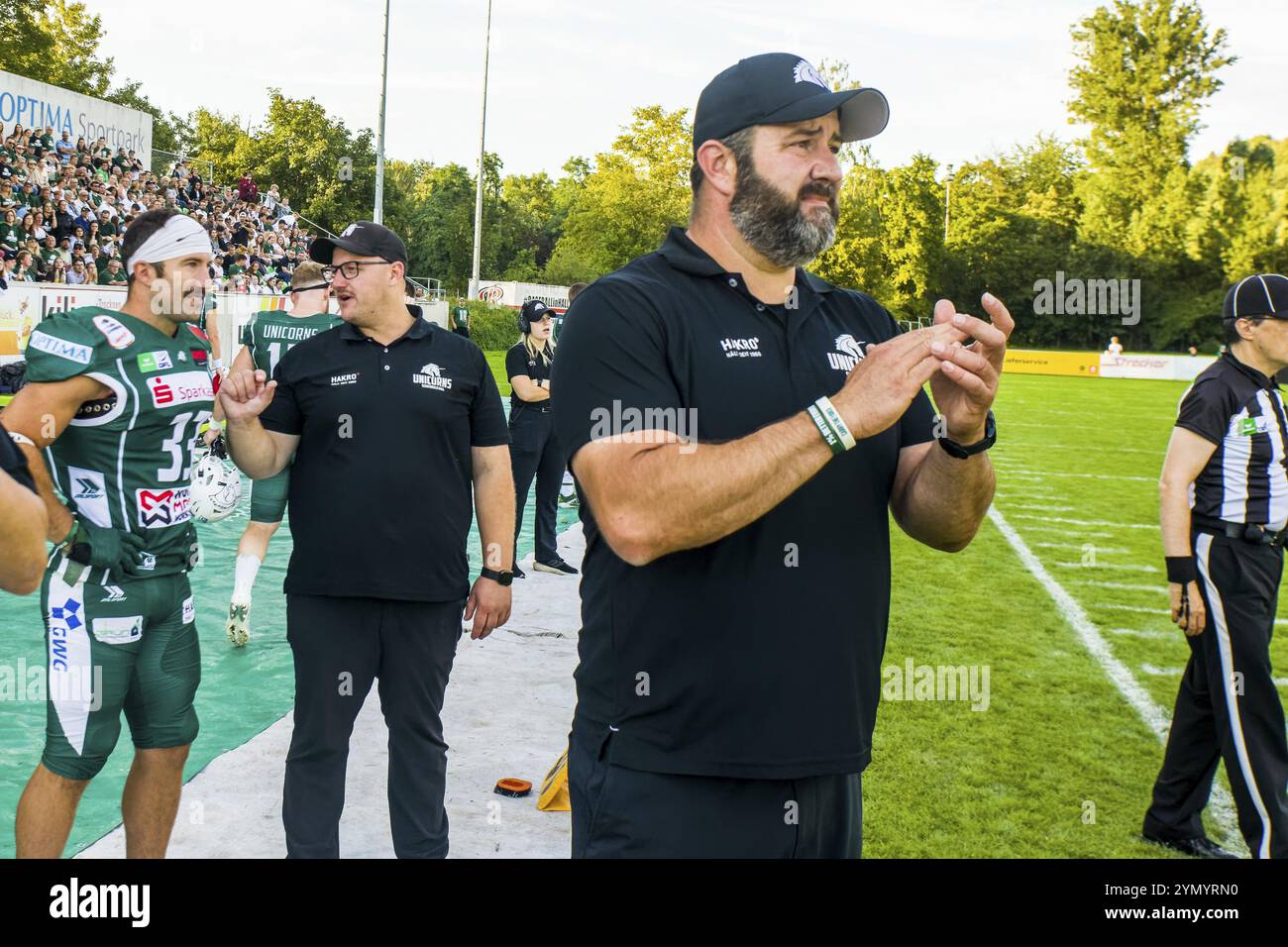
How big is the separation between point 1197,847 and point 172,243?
15.7ft

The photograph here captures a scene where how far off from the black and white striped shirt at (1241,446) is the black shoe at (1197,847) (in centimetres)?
140

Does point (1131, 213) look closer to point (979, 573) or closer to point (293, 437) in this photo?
point (979, 573)

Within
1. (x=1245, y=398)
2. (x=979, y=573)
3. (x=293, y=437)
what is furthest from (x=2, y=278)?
(x=1245, y=398)

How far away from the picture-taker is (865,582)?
243 cm

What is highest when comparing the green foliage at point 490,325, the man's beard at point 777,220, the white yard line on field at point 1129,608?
the green foliage at point 490,325

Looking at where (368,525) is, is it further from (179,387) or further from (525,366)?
(525,366)

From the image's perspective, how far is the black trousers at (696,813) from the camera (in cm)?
235

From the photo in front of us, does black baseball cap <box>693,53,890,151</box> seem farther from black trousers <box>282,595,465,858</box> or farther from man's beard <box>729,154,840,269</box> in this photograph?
black trousers <box>282,595,465,858</box>

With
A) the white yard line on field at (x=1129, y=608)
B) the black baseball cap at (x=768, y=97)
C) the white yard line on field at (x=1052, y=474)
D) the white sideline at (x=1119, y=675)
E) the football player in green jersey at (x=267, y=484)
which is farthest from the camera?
the white yard line on field at (x=1052, y=474)

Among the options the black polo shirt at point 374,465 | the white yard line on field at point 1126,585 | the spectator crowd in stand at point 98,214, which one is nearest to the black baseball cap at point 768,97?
the black polo shirt at point 374,465

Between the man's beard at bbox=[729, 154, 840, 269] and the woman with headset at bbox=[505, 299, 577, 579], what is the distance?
7765 mm

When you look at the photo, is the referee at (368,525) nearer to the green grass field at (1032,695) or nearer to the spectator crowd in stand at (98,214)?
the green grass field at (1032,695)

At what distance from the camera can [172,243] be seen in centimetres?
418

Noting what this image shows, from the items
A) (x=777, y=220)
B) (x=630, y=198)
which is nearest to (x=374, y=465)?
(x=777, y=220)
